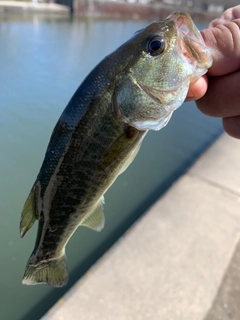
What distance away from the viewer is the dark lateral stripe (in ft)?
9.07

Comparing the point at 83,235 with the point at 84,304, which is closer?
the point at 84,304

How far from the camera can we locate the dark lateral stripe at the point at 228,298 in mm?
2764

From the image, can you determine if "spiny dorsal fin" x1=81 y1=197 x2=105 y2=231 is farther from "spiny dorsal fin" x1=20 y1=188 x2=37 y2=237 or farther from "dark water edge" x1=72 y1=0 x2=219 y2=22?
"dark water edge" x1=72 y1=0 x2=219 y2=22

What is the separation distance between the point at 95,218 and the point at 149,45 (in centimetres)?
91

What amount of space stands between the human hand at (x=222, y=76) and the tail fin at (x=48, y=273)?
3.61 ft

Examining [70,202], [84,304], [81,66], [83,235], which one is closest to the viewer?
[70,202]

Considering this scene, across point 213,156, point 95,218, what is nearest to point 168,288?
point 95,218

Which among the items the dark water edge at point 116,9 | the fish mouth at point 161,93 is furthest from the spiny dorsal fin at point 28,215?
the dark water edge at point 116,9

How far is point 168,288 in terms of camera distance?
291 centimetres

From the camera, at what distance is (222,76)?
1656 millimetres

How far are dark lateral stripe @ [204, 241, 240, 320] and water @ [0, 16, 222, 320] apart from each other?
1599 millimetres

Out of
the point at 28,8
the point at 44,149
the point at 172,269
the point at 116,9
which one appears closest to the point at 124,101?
the point at 172,269

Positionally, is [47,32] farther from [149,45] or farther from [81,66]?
[149,45]

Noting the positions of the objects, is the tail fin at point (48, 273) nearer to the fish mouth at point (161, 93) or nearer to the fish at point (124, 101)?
the fish at point (124, 101)
